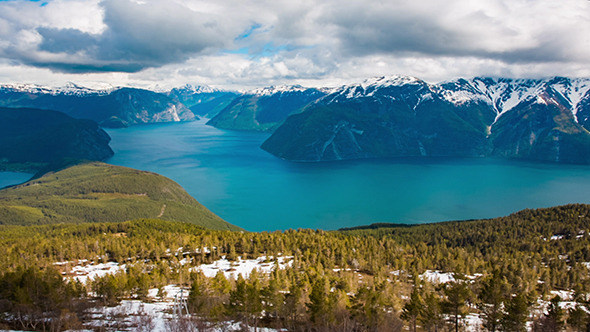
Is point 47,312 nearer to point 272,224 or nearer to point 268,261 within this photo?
point 268,261

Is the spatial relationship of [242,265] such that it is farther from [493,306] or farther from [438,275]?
[493,306]

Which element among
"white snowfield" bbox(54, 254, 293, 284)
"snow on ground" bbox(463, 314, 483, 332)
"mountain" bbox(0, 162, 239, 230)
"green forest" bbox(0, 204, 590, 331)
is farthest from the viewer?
"mountain" bbox(0, 162, 239, 230)

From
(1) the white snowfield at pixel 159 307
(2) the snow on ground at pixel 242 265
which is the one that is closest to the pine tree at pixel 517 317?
(1) the white snowfield at pixel 159 307

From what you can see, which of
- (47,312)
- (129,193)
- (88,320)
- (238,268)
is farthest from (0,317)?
(129,193)

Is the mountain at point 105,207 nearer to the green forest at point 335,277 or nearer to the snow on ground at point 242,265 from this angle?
the green forest at point 335,277

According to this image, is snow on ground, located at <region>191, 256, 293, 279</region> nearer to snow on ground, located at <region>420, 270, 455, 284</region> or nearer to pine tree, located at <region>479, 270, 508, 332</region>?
snow on ground, located at <region>420, 270, 455, 284</region>

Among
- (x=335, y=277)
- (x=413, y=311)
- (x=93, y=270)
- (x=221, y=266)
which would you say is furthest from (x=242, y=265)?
(x=413, y=311)

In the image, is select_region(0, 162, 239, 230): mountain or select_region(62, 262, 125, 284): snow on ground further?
select_region(0, 162, 239, 230): mountain

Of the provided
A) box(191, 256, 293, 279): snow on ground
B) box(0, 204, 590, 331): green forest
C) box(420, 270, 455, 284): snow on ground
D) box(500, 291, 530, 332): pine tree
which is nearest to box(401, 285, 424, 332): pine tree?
box(0, 204, 590, 331): green forest

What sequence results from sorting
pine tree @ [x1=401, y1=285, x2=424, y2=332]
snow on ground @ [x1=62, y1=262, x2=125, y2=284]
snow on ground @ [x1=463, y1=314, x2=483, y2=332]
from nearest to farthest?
1. pine tree @ [x1=401, y1=285, x2=424, y2=332]
2. snow on ground @ [x1=463, y1=314, x2=483, y2=332]
3. snow on ground @ [x1=62, y1=262, x2=125, y2=284]
